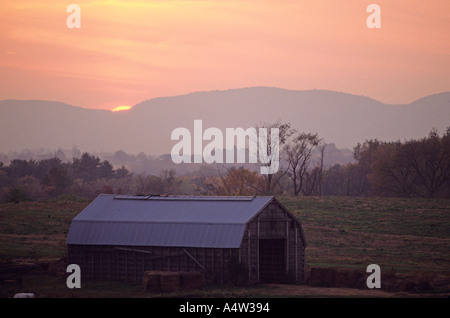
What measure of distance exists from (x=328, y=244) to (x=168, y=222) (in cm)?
2252

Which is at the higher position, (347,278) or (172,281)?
(172,281)

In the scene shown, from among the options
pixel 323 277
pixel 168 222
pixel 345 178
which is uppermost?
pixel 345 178

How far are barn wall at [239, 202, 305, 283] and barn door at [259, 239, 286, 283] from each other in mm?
262

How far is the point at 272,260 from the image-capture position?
153 feet

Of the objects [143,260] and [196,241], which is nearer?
[196,241]

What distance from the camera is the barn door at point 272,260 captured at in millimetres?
46044

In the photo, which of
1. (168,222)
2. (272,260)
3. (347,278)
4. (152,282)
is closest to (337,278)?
(347,278)

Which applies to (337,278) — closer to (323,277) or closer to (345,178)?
(323,277)

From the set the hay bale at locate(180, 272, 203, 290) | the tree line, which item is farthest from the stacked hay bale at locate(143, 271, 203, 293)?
the tree line

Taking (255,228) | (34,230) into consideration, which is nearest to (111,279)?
(255,228)

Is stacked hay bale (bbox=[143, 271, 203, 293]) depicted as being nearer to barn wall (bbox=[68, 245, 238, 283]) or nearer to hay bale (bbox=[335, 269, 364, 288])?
barn wall (bbox=[68, 245, 238, 283])

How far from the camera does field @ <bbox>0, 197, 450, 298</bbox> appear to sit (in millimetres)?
40406

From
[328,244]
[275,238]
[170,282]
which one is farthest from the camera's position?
[328,244]
